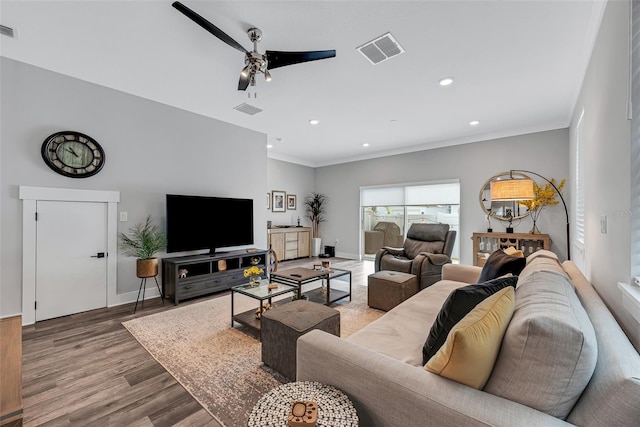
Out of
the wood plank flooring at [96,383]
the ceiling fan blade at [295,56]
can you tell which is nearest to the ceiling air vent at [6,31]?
the ceiling fan blade at [295,56]

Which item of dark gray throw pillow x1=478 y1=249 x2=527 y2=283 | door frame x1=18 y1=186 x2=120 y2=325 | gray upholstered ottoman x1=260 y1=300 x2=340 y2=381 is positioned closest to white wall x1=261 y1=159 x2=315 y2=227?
door frame x1=18 y1=186 x2=120 y2=325

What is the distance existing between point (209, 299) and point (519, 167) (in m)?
5.64

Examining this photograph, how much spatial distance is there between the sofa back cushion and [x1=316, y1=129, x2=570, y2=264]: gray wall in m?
4.88

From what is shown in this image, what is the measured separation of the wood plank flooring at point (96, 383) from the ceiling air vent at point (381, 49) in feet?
10.3

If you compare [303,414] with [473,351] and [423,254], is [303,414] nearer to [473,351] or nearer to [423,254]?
[473,351]

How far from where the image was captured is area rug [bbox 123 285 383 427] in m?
1.80

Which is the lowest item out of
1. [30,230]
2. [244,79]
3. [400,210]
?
[30,230]

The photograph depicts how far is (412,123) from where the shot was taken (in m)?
4.69

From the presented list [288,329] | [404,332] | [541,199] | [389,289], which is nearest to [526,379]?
[404,332]

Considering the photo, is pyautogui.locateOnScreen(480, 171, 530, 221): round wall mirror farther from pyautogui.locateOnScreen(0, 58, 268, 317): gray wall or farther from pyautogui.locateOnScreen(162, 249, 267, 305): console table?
pyautogui.locateOnScreen(162, 249, 267, 305): console table

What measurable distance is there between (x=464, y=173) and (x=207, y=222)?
492cm

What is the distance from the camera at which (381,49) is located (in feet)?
8.57

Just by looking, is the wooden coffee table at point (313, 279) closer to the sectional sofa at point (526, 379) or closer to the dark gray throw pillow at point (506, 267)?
the dark gray throw pillow at point (506, 267)

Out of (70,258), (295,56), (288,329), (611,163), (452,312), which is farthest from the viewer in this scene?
(70,258)
